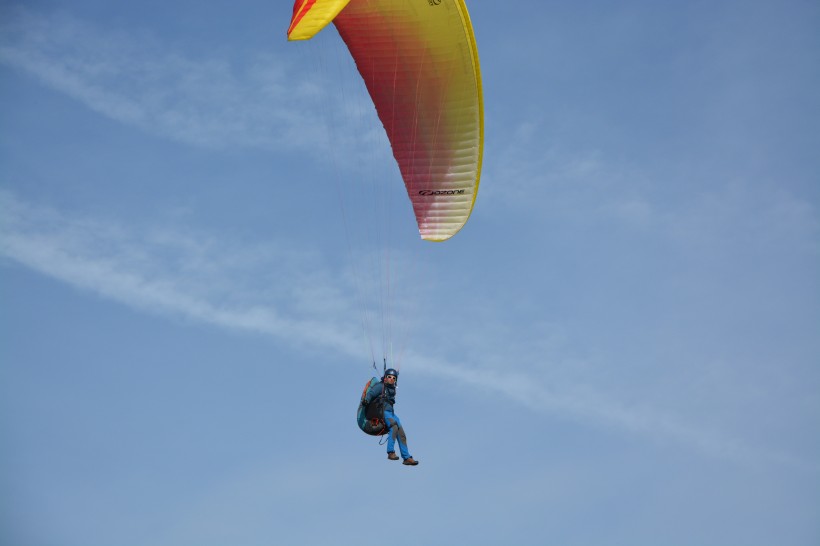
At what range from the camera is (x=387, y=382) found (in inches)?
1000

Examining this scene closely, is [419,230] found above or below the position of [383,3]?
below

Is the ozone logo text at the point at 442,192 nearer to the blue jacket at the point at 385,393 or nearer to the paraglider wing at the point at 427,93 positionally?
the paraglider wing at the point at 427,93

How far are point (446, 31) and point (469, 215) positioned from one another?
4447mm

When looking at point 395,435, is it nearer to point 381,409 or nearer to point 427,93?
point 381,409

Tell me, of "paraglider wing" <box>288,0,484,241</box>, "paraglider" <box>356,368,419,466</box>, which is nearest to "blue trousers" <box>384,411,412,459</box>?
"paraglider" <box>356,368,419,466</box>

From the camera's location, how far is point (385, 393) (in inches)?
999

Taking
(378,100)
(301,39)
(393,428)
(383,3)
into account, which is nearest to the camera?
(301,39)

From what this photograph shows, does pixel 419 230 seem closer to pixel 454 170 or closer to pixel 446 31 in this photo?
pixel 454 170

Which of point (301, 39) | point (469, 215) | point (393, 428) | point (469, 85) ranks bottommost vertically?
point (393, 428)

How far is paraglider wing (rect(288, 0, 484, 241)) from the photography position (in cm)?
2650

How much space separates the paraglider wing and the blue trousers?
5130 mm

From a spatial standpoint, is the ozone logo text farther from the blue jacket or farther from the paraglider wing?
the blue jacket

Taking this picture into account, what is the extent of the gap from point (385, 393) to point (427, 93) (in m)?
7.48

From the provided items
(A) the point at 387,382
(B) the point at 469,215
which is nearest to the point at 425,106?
(B) the point at 469,215
